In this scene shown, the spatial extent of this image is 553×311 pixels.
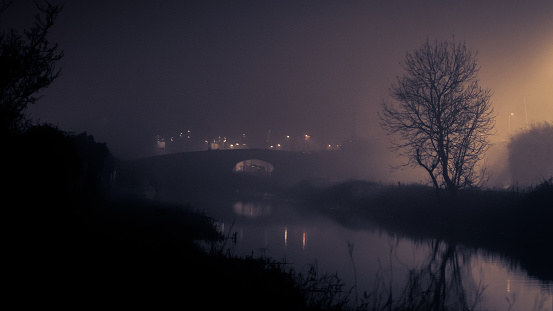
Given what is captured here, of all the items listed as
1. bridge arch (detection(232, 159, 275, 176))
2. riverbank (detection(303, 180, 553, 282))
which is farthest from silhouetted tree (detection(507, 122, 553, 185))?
bridge arch (detection(232, 159, 275, 176))

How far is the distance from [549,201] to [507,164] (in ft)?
138

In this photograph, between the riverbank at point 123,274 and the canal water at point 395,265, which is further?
the canal water at point 395,265

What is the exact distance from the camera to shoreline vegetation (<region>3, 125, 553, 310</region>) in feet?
25.5

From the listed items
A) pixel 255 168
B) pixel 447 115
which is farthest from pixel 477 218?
pixel 255 168

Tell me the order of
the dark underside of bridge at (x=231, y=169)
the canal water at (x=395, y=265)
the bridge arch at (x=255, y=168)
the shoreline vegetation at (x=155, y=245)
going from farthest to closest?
1. the bridge arch at (x=255, y=168)
2. the dark underside of bridge at (x=231, y=169)
3. the canal water at (x=395, y=265)
4. the shoreline vegetation at (x=155, y=245)

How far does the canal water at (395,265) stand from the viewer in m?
11.7

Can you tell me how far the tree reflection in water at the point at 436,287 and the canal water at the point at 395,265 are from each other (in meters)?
0.02

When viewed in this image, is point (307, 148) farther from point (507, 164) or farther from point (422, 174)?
point (507, 164)

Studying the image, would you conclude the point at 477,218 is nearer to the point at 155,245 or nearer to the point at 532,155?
the point at 155,245

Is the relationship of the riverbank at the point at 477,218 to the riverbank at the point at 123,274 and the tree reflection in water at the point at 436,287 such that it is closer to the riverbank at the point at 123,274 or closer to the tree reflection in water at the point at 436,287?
the tree reflection in water at the point at 436,287

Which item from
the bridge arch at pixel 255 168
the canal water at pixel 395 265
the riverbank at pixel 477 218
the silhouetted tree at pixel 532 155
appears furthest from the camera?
the bridge arch at pixel 255 168

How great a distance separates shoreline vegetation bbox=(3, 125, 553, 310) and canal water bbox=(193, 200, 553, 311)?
0.48 m

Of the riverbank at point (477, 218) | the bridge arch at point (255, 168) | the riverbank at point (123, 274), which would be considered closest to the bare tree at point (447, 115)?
the riverbank at point (477, 218)

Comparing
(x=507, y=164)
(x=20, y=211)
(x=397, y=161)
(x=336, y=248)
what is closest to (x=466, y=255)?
(x=336, y=248)
